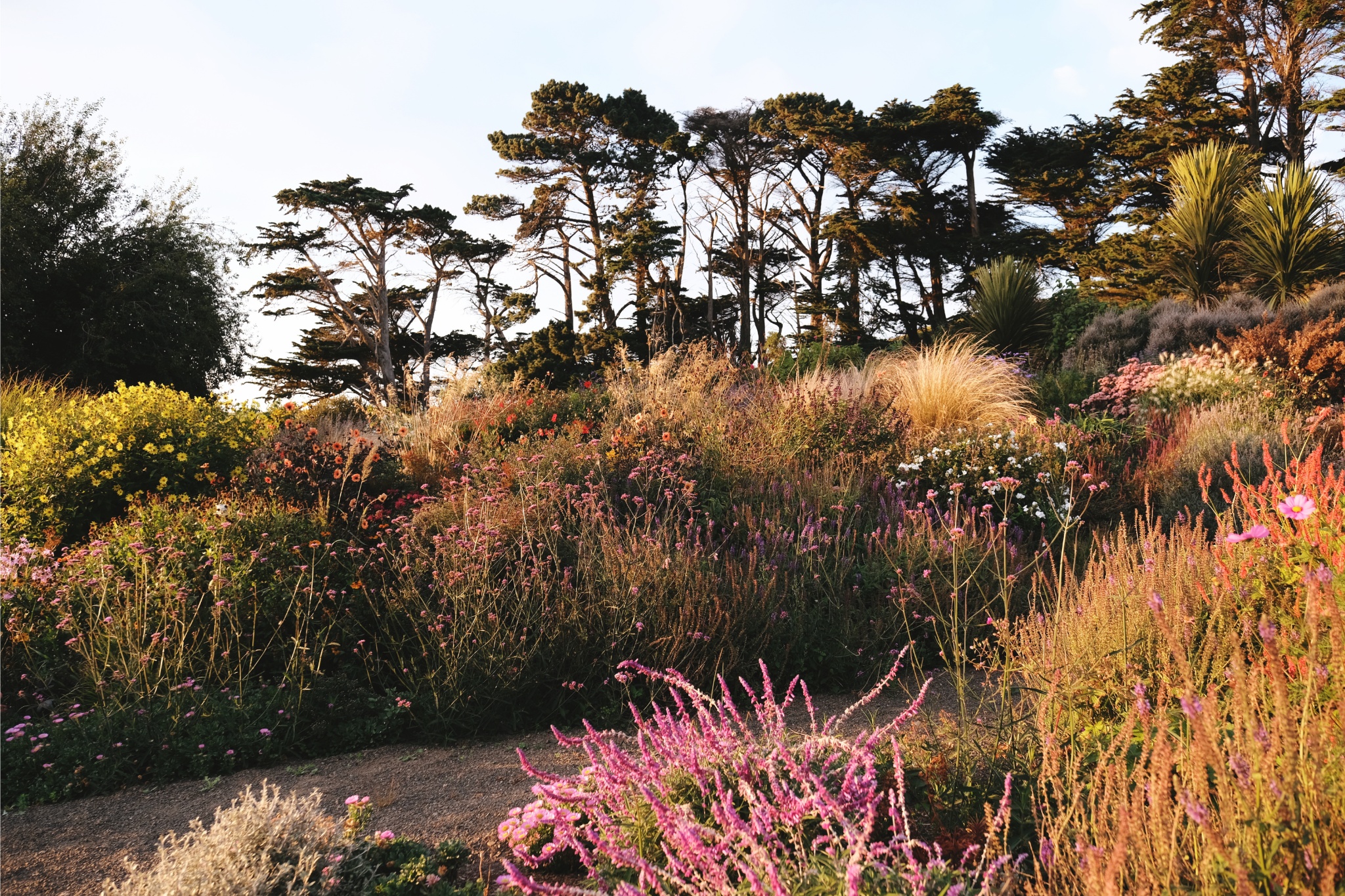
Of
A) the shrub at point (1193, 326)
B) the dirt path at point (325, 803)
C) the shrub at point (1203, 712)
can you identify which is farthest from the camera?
the shrub at point (1193, 326)

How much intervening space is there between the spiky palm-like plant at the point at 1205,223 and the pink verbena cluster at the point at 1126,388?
4743mm

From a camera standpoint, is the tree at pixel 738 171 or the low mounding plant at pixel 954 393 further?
the tree at pixel 738 171

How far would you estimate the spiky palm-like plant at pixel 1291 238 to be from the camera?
12578 millimetres

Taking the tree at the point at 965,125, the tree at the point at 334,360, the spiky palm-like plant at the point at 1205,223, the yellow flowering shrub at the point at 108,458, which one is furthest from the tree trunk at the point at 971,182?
the yellow flowering shrub at the point at 108,458

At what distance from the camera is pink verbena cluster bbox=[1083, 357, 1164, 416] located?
9289 mm

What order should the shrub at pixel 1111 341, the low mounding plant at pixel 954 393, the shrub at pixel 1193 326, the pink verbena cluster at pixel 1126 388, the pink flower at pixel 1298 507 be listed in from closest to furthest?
the pink flower at pixel 1298 507 < the low mounding plant at pixel 954 393 < the pink verbena cluster at pixel 1126 388 < the shrub at pixel 1193 326 < the shrub at pixel 1111 341

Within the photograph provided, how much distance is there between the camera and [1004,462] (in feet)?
22.4

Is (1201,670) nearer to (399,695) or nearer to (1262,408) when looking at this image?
(399,695)

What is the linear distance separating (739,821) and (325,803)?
1931mm

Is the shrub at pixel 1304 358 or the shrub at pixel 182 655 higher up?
the shrub at pixel 1304 358

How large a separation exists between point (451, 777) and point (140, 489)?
4774mm

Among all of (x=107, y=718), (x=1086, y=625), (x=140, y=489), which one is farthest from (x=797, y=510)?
(x=140, y=489)

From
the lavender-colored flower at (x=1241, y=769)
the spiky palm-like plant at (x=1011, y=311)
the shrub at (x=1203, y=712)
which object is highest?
the spiky palm-like plant at (x=1011, y=311)

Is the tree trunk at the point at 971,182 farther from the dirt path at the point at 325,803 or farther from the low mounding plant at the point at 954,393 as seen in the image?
the dirt path at the point at 325,803
